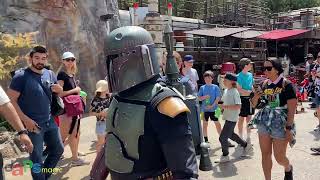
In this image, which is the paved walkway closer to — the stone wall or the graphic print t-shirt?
the graphic print t-shirt

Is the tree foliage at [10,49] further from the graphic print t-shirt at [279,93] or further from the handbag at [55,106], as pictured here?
the graphic print t-shirt at [279,93]

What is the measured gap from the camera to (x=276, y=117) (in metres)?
4.32

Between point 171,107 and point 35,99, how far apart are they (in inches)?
108

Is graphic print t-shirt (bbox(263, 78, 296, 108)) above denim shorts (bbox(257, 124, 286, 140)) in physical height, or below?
above

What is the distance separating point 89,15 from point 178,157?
10.2m

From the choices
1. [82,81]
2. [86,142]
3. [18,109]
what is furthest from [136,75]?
[82,81]

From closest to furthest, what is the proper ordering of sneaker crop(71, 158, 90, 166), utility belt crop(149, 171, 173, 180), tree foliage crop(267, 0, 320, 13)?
utility belt crop(149, 171, 173, 180) → sneaker crop(71, 158, 90, 166) → tree foliage crop(267, 0, 320, 13)

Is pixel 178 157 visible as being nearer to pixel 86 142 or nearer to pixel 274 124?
pixel 274 124

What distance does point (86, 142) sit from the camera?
7.42m

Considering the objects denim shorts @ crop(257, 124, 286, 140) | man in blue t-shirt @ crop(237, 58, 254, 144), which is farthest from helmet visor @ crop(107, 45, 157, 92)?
man in blue t-shirt @ crop(237, 58, 254, 144)

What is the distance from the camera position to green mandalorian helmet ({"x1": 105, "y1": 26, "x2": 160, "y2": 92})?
7.16 ft

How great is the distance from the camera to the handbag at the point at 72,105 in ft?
18.0

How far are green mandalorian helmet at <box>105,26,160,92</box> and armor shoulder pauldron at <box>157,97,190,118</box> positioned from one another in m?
0.23

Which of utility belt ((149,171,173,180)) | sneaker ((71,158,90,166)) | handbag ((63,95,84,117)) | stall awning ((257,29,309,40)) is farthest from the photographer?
stall awning ((257,29,309,40))
